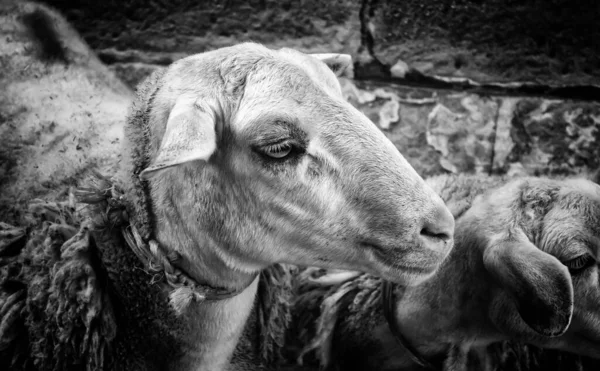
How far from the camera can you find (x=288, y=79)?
54.7 inches

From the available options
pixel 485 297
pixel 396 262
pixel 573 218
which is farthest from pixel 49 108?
pixel 573 218

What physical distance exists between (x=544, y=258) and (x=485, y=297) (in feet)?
0.89

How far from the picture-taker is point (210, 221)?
1417 millimetres

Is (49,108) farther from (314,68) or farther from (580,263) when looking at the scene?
(580,263)

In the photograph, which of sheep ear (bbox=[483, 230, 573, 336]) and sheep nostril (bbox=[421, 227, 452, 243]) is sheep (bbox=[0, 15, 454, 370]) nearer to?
sheep nostril (bbox=[421, 227, 452, 243])

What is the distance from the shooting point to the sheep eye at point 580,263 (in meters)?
1.61

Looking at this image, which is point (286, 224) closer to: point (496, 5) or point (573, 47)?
point (496, 5)

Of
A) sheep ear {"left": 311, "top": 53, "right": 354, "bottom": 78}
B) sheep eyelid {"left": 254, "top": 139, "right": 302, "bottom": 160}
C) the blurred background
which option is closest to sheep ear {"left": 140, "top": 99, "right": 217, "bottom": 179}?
sheep eyelid {"left": 254, "top": 139, "right": 302, "bottom": 160}

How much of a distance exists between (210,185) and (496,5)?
75.4 inches

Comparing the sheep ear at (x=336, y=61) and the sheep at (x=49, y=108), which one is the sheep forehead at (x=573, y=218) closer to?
the sheep ear at (x=336, y=61)

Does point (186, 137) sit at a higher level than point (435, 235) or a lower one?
higher

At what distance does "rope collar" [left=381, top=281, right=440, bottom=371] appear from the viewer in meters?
1.80

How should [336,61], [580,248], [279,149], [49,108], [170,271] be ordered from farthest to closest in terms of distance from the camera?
[49,108]
[336,61]
[580,248]
[170,271]
[279,149]

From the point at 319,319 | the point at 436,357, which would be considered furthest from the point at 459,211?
the point at 319,319
